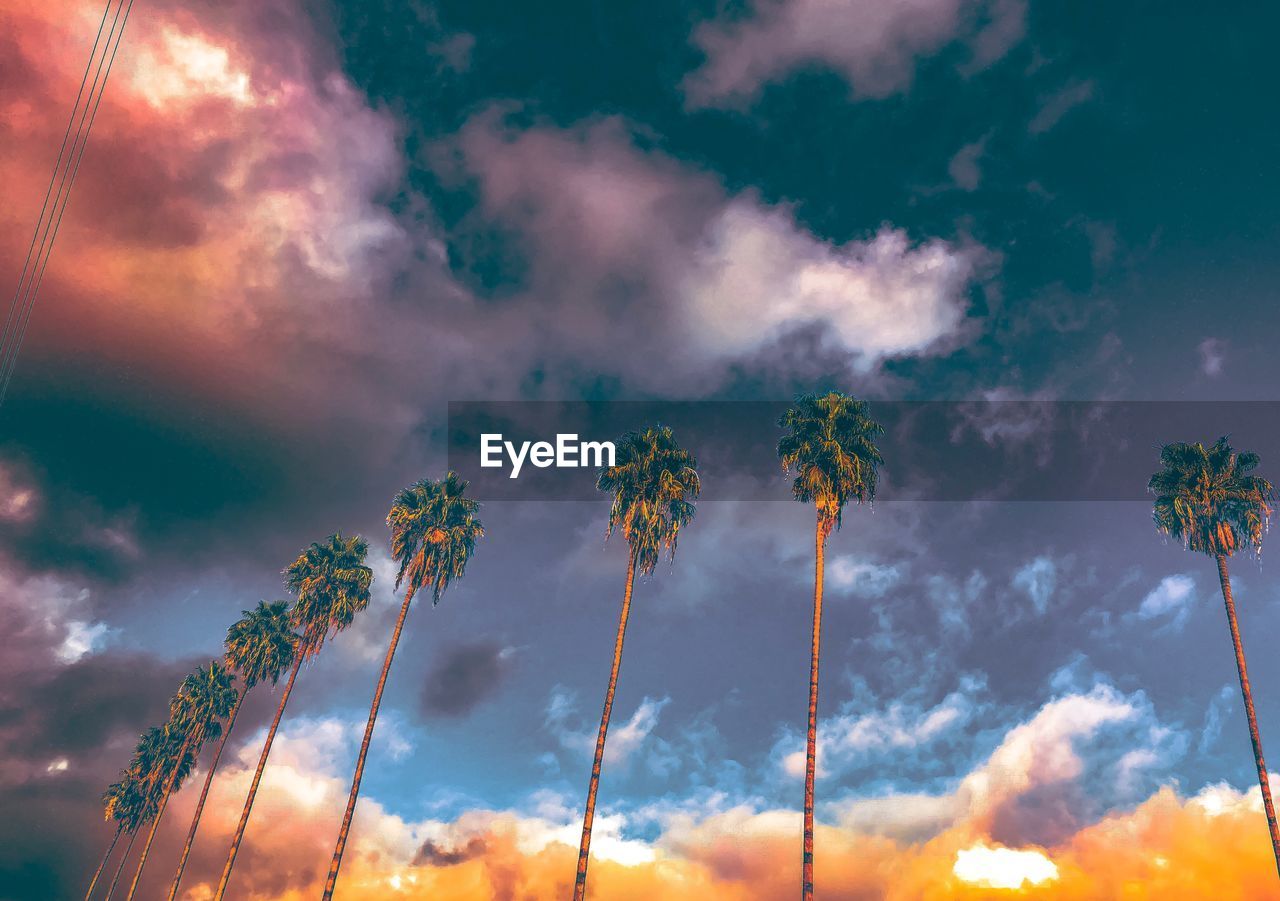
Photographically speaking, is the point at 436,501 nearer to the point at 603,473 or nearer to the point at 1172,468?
the point at 603,473

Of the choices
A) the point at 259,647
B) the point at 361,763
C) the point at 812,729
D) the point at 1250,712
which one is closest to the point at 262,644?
the point at 259,647

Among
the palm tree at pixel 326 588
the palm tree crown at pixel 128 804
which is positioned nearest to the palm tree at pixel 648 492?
the palm tree at pixel 326 588

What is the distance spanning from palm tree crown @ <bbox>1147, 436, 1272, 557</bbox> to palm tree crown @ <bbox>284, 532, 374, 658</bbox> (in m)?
50.8

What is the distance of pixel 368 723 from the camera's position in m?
39.6

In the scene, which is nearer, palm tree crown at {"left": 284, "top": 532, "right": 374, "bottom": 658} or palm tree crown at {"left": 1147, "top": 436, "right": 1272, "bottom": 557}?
Answer: palm tree crown at {"left": 1147, "top": 436, "right": 1272, "bottom": 557}

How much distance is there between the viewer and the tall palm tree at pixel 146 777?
67062 millimetres

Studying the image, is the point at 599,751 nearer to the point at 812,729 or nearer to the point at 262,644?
the point at 812,729

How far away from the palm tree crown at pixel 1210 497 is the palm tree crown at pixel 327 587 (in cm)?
5077

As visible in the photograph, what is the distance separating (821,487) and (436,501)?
23909 millimetres

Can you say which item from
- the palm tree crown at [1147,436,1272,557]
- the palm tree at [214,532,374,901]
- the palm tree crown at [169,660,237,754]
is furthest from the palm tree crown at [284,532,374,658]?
the palm tree crown at [1147,436,1272,557]

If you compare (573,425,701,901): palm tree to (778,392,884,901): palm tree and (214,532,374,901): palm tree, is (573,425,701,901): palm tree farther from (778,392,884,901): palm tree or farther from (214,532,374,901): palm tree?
(214,532,374,901): palm tree

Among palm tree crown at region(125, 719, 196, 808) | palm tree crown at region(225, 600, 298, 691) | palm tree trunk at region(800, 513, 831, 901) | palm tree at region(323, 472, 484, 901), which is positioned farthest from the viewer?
palm tree crown at region(125, 719, 196, 808)

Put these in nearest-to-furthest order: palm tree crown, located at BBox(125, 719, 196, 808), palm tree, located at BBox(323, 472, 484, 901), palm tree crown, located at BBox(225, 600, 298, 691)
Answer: palm tree, located at BBox(323, 472, 484, 901), palm tree crown, located at BBox(225, 600, 298, 691), palm tree crown, located at BBox(125, 719, 196, 808)

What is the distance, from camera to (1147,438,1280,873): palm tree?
121ft
